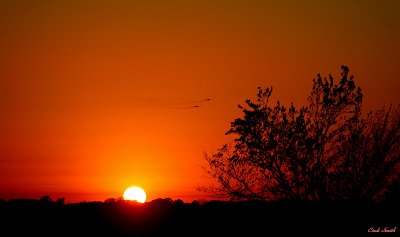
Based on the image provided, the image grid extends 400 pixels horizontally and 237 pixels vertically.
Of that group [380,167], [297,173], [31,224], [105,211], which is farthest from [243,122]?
[31,224]

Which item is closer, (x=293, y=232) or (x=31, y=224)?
(x=31, y=224)

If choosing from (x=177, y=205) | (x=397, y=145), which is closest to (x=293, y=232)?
(x=177, y=205)

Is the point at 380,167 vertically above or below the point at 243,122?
below

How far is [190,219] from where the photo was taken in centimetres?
1992

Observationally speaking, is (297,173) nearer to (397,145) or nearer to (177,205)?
(397,145)

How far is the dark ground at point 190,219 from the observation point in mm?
18859

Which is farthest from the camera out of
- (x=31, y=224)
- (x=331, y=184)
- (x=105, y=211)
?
(x=331, y=184)

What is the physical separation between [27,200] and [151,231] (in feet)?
14.8

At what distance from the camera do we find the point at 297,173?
28406mm

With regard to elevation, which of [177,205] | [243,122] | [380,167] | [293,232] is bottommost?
[293,232]

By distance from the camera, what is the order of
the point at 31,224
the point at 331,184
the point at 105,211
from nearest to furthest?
1. the point at 31,224
2. the point at 105,211
3. the point at 331,184

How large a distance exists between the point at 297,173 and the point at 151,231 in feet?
36.8

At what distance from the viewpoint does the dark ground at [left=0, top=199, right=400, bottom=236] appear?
61.9 feet

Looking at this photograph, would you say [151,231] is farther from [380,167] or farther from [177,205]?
[380,167]
